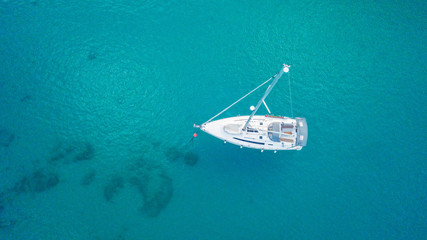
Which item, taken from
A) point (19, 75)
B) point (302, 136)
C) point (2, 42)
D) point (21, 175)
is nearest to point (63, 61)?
point (19, 75)

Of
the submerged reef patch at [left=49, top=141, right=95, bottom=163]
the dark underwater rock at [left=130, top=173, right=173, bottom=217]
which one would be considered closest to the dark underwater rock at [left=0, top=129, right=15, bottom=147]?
the submerged reef patch at [left=49, top=141, right=95, bottom=163]

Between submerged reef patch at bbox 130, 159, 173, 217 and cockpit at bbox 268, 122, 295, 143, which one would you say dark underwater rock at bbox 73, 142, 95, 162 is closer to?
submerged reef patch at bbox 130, 159, 173, 217

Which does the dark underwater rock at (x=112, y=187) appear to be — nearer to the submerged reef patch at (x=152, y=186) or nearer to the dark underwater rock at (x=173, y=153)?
the submerged reef patch at (x=152, y=186)

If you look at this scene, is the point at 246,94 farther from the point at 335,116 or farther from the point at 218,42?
the point at 335,116

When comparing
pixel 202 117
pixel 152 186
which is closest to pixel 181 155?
pixel 152 186

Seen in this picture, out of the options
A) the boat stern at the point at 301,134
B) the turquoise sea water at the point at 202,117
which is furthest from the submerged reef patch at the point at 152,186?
the boat stern at the point at 301,134
